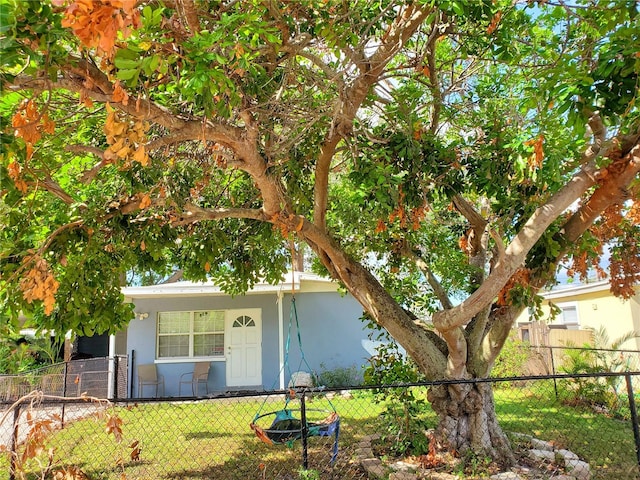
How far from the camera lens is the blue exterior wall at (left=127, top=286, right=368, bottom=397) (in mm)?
13852

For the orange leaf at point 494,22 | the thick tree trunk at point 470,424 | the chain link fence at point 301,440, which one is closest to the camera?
the chain link fence at point 301,440

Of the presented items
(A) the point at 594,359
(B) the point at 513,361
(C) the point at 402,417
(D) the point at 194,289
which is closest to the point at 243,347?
(D) the point at 194,289

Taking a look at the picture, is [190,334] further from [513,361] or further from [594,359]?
[594,359]

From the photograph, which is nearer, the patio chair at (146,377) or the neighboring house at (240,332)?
the patio chair at (146,377)

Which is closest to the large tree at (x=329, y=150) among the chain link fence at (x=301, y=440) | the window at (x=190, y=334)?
the chain link fence at (x=301, y=440)

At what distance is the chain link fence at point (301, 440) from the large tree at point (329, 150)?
892 millimetres

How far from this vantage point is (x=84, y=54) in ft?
12.1

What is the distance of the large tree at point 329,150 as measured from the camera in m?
3.86

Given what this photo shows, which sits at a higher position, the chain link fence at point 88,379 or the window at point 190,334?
the window at point 190,334

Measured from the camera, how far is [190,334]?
14289mm

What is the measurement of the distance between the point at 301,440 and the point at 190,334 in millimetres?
9517

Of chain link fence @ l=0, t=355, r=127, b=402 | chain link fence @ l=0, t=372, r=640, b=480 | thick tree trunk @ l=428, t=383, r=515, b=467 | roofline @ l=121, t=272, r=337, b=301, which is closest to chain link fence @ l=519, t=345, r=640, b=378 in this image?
chain link fence @ l=0, t=372, r=640, b=480

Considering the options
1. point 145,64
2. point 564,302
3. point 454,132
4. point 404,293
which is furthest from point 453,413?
point 564,302

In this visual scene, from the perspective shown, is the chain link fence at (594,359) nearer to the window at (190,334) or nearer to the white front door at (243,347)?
the white front door at (243,347)
